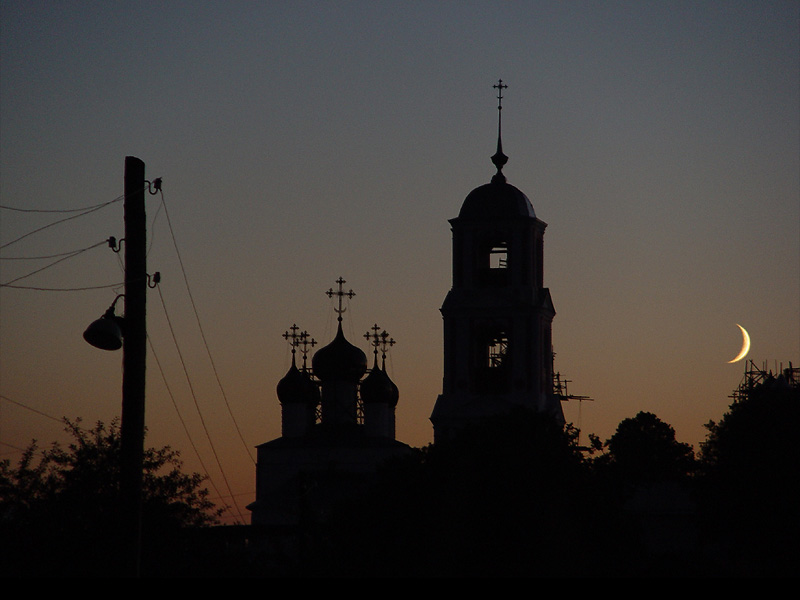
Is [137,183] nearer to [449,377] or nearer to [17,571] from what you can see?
[17,571]

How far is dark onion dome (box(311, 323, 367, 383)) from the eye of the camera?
294ft

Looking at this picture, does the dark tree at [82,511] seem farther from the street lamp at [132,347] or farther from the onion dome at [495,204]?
the onion dome at [495,204]

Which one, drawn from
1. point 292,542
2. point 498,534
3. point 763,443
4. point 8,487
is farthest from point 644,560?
point 8,487

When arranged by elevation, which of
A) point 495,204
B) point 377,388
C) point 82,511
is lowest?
point 82,511

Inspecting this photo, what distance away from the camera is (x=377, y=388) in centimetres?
8850

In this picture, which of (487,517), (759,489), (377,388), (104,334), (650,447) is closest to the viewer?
(104,334)

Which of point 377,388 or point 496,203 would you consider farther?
point 377,388

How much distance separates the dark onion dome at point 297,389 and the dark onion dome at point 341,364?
1.12m

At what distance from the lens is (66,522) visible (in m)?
29.0

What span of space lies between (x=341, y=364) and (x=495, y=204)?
20498mm

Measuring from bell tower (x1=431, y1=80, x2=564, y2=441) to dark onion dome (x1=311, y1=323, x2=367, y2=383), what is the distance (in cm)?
1727

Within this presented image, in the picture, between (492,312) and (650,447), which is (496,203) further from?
(650,447)

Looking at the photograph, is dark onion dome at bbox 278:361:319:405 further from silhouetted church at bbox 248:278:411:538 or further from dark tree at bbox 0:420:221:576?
dark tree at bbox 0:420:221:576

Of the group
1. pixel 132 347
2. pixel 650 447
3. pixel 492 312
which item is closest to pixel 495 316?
pixel 492 312
